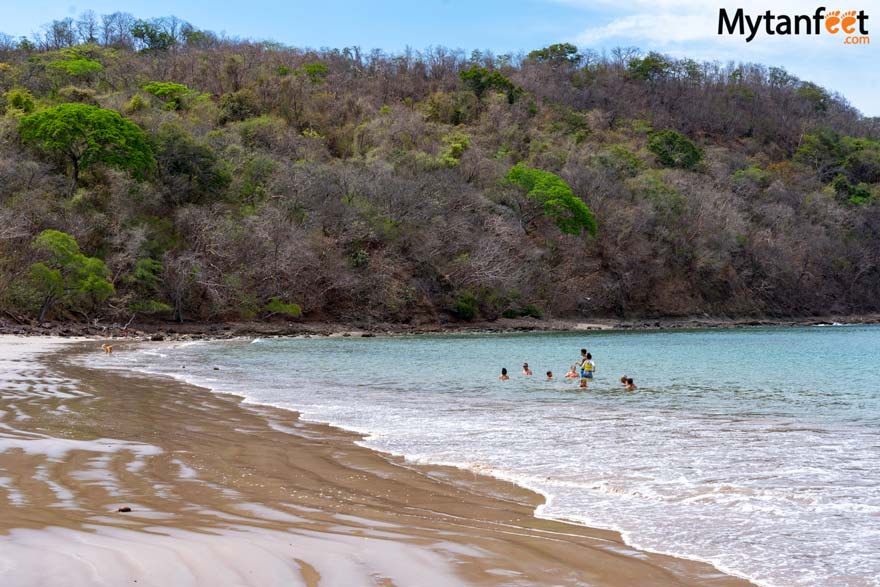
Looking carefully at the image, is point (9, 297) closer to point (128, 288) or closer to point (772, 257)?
point (128, 288)

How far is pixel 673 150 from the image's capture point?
95750 millimetres

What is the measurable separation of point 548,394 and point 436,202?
47573mm

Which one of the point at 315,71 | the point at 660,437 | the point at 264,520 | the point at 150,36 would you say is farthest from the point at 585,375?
the point at 150,36

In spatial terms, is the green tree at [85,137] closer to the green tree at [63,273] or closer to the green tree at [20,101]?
the green tree at [20,101]

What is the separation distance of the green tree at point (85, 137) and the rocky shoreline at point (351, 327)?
12643 mm

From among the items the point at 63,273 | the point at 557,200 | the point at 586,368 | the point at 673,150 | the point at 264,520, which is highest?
the point at 673,150

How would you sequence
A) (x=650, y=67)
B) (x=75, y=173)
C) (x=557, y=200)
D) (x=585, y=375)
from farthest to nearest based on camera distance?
(x=650, y=67), (x=557, y=200), (x=75, y=173), (x=585, y=375)

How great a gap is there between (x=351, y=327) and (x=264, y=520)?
163 ft

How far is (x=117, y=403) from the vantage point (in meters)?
12.6

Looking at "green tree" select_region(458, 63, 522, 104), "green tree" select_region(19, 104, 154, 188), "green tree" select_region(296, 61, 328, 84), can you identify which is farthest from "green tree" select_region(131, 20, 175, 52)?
"green tree" select_region(19, 104, 154, 188)

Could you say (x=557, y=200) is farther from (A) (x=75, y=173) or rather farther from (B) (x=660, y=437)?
(B) (x=660, y=437)

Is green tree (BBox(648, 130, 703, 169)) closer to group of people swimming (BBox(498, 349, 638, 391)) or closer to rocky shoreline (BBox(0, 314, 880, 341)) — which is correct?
rocky shoreline (BBox(0, 314, 880, 341))

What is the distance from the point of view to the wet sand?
13.6 feet

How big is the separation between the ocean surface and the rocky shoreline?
14.1 metres
